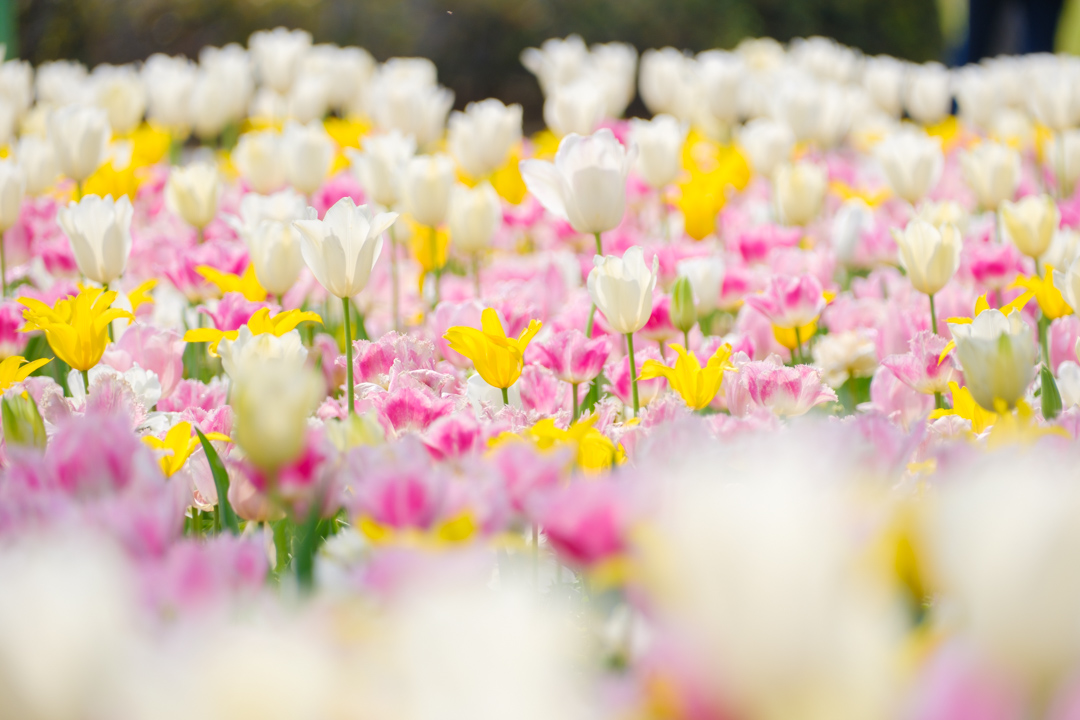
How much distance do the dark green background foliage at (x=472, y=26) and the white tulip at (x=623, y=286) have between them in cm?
854

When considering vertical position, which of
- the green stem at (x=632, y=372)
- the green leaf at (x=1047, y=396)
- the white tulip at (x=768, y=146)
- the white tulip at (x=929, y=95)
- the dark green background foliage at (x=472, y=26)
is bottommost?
the green leaf at (x=1047, y=396)

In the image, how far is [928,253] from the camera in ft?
5.52

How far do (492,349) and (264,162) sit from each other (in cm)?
181

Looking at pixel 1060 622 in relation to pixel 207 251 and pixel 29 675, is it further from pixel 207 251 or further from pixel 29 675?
pixel 207 251

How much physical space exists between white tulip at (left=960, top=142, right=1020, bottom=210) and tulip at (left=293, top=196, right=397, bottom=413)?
1.81 metres

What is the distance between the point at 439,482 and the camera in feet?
2.57

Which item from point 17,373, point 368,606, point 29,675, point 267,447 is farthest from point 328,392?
point 29,675

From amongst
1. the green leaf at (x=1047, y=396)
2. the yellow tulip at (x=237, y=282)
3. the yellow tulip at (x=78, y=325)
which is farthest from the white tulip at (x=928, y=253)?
the yellow tulip at (x=78, y=325)

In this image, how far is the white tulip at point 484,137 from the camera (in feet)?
9.51

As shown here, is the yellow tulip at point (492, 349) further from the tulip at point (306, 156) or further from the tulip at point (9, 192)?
the tulip at point (306, 156)

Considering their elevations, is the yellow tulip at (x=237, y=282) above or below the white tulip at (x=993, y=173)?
below

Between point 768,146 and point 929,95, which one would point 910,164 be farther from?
point 929,95

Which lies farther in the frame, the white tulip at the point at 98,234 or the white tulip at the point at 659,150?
the white tulip at the point at 659,150

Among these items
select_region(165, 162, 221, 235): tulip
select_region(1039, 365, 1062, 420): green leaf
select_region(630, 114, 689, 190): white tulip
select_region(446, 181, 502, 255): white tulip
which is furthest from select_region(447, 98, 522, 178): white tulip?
select_region(1039, 365, 1062, 420): green leaf
